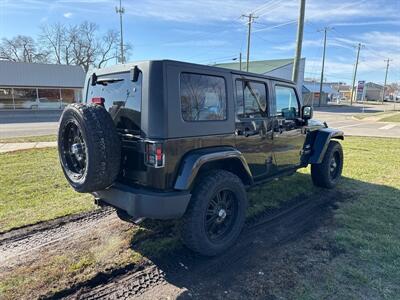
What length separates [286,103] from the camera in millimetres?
4672

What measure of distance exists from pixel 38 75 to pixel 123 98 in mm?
31742

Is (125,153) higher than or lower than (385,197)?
higher

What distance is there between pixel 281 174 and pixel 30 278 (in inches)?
142

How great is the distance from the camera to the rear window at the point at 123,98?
2931 millimetres

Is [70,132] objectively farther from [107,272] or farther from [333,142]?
[333,142]

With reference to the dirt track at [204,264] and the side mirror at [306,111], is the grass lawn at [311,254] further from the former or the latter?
the side mirror at [306,111]

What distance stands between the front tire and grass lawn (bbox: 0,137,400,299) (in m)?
0.47

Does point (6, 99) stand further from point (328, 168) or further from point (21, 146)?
point (328, 168)

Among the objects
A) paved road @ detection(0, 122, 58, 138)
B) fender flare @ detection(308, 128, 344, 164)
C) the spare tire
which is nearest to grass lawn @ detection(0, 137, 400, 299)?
fender flare @ detection(308, 128, 344, 164)

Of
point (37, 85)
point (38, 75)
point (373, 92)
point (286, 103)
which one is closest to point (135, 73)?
point (286, 103)

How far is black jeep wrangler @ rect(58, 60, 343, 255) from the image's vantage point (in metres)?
2.80

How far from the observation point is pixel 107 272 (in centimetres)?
293

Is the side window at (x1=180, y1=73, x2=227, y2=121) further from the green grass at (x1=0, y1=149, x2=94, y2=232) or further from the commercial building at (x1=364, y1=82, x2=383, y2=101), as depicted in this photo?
the commercial building at (x1=364, y1=82, x2=383, y2=101)

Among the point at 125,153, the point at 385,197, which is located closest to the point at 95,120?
the point at 125,153
